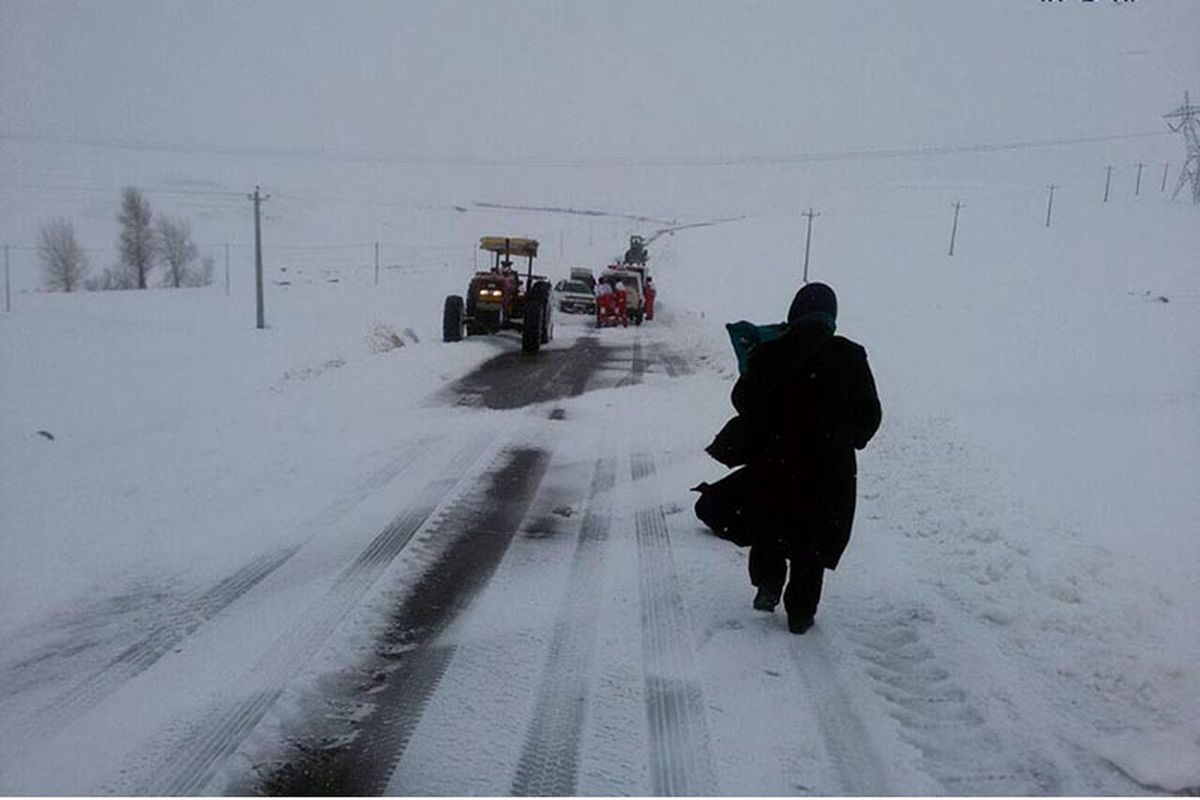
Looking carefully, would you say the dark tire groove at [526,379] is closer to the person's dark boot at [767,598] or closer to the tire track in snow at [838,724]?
the person's dark boot at [767,598]

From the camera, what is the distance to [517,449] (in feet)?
31.1

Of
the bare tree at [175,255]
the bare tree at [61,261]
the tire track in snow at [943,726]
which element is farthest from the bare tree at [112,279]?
the tire track in snow at [943,726]

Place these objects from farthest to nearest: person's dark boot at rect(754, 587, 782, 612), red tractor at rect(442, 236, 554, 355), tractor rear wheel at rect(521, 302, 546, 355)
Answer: red tractor at rect(442, 236, 554, 355)
tractor rear wheel at rect(521, 302, 546, 355)
person's dark boot at rect(754, 587, 782, 612)

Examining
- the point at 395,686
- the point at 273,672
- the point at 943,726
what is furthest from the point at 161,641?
the point at 943,726

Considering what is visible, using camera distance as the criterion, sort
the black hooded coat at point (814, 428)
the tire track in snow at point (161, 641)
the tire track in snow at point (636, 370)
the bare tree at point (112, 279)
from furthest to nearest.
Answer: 1. the bare tree at point (112, 279)
2. the tire track in snow at point (636, 370)
3. the black hooded coat at point (814, 428)
4. the tire track in snow at point (161, 641)

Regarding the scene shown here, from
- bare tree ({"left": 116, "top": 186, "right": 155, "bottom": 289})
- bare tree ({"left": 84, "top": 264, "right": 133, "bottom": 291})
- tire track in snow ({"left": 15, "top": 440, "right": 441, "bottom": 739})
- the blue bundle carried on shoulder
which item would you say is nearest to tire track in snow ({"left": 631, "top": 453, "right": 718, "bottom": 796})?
the blue bundle carried on shoulder

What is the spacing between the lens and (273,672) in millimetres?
4234

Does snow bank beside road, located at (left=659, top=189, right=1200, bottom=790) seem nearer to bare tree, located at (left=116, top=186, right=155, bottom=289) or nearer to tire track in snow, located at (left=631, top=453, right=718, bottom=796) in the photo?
tire track in snow, located at (left=631, top=453, right=718, bottom=796)

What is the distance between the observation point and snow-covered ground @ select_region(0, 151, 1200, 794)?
359 centimetres

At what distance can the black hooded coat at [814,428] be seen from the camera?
457 cm

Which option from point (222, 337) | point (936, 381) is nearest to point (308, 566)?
point (936, 381)

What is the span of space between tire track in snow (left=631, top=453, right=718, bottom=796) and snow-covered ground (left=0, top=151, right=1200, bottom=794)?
Result: 0.02 meters

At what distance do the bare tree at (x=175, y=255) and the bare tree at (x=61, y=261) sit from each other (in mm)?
6218

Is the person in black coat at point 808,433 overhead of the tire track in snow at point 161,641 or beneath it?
overhead
